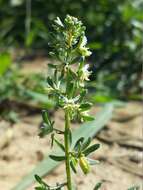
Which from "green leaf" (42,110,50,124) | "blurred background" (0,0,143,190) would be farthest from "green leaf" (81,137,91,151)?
"blurred background" (0,0,143,190)

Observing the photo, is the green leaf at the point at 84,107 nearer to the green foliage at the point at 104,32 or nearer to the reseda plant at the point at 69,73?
the reseda plant at the point at 69,73

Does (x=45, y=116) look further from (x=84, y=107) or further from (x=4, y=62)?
(x=4, y=62)

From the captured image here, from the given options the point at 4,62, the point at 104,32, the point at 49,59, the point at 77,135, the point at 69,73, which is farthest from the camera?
the point at 49,59

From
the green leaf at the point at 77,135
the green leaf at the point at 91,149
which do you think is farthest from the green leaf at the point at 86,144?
the green leaf at the point at 77,135

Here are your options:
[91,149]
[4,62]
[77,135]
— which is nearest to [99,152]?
[77,135]

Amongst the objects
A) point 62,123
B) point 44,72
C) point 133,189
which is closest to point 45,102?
point 62,123

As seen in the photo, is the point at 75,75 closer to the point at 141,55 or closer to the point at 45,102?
the point at 45,102
